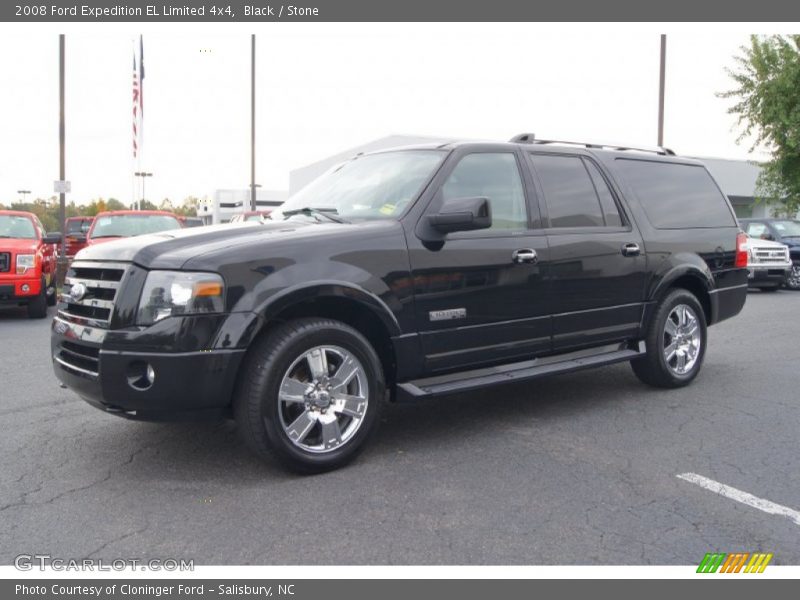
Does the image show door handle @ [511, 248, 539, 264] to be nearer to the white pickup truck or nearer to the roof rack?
the roof rack

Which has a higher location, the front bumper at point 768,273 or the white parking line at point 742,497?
the front bumper at point 768,273

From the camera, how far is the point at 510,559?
3182mm

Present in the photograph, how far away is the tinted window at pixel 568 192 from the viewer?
543 centimetres

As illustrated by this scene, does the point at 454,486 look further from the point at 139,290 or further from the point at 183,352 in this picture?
the point at 139,290

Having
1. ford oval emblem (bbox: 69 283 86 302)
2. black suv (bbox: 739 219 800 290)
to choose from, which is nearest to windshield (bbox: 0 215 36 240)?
ford oval emblem (bbox: 69 283 86 302)

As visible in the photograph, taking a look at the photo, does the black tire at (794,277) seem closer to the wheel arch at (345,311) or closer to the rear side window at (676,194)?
the rear side window at (676,194)

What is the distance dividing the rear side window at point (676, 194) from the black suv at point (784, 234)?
11842 millimetres

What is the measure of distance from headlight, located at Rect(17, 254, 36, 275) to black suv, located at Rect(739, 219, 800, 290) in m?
15.2

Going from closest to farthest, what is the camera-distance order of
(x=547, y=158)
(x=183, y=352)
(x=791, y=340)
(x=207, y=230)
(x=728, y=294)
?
(x=183, y=352), (x=207, y=230), (x=547, y=158), (x=728, y=294), (x=791, y=340)

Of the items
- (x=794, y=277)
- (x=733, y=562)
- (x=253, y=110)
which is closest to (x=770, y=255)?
(x=794, y=277)

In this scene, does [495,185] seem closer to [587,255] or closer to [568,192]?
[568,192]

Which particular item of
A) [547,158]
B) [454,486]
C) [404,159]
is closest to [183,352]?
[454,486]

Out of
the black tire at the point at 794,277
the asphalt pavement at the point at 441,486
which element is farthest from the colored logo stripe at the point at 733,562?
the black tire at the point at 794,277

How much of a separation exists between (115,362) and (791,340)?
8.25 meters
